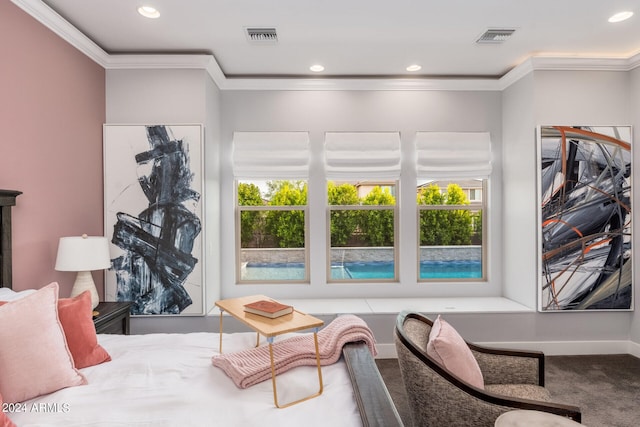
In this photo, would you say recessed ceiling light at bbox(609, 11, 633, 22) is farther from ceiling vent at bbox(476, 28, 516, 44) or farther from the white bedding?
the white bedding

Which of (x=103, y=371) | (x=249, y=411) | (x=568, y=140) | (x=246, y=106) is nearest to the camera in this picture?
(x=249, y=411)

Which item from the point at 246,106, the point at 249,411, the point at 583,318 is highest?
the point at 246,106

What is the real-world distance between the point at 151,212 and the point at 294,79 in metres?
1.98

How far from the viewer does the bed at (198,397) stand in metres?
1.28

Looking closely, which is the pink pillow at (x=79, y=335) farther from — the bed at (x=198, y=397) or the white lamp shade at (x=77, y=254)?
the white lamp shade at (x=77, y=254)

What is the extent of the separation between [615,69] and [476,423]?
12.1ft

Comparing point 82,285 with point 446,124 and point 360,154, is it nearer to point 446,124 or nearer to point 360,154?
point 360,154

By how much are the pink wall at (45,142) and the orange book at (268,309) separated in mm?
1727

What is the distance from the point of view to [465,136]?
4047mm

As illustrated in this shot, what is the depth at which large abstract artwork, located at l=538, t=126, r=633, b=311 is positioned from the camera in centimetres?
345

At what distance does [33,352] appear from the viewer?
145cm

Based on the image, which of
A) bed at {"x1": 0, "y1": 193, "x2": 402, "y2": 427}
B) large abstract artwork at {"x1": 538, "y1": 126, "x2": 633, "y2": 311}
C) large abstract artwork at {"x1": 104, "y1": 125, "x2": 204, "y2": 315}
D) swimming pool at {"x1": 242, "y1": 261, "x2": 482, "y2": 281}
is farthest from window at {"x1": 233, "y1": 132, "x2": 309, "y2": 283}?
large abstract artwork at {"x1": 538, "y1": 126, "x2": 633, "y2": 311}

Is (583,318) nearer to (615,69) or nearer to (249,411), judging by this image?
(615,69)

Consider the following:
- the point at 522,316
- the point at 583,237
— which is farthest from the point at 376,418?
the point at 583,237
